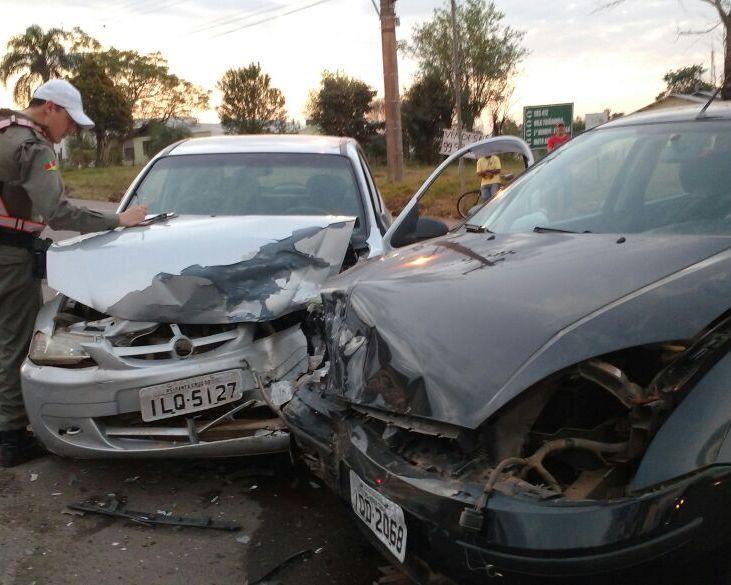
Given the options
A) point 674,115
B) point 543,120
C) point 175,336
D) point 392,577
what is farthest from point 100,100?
point 392,577

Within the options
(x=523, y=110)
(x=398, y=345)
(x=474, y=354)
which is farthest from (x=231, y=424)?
(x=523, y=110)

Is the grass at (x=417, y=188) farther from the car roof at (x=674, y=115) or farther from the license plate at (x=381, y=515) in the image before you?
the license plate at (x=381, y=515)

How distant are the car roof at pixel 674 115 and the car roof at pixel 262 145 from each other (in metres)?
2.26

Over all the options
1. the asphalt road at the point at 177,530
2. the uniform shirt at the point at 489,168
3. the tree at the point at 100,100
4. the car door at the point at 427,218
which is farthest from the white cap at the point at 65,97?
the tree at the point at 100,100

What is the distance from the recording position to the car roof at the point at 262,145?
532 cm

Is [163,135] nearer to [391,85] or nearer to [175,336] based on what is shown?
[391,85]

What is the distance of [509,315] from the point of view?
82.0 inches

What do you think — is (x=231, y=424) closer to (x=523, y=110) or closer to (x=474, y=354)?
(x=474, y=354)

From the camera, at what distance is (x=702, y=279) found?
203 centimetres

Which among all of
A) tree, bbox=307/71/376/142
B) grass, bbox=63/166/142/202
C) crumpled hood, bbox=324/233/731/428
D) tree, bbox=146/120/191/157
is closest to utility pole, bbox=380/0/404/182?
grass, bbox=63/166/142/202

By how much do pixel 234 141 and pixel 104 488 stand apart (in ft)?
9.61

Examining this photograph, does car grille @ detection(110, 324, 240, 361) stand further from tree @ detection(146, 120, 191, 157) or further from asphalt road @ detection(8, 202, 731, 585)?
tree @ detection(146, 120, 191, 157)

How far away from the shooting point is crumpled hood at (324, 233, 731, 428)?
6.27ft

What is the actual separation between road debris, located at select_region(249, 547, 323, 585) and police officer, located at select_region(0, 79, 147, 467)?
72.4 inches
